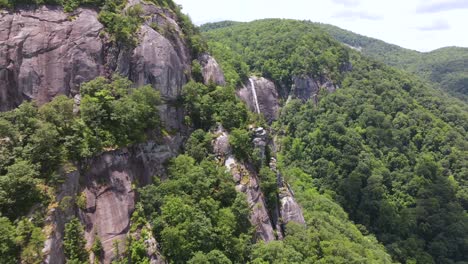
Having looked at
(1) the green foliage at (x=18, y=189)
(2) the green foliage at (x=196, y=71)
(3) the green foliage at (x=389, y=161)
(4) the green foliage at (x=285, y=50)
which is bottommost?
(3) the green foliage at (x=389, y=161)

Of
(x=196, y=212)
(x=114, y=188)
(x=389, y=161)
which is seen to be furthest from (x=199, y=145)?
(x=389, y=161)

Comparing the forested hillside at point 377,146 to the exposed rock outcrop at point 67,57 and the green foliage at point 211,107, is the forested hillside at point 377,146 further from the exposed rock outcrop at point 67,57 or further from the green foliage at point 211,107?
the exposed rock outcrop at point 67,57

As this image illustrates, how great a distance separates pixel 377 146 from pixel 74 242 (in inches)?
3721

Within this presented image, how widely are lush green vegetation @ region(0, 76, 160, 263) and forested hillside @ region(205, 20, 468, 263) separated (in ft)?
177

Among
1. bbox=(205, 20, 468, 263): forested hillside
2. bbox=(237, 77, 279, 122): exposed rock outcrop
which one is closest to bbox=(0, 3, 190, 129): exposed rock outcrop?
bbox=(205, 20, 468, 263): forested hillside

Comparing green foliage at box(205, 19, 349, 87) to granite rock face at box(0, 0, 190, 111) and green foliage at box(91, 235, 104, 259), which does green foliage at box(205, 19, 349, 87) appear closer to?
granite rock face at box(0, 0, 190, 111)

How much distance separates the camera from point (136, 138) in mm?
43844

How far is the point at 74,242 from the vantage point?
3400 cm

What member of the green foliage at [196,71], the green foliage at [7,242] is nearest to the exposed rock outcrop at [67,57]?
the green foliage at [196,71]

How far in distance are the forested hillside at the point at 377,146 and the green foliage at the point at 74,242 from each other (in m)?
61.1

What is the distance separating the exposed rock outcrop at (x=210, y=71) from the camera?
58.7 metres

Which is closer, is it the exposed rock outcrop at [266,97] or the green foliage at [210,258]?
the green foliage at [210,258]

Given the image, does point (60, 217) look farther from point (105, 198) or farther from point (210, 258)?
point (210, 258)

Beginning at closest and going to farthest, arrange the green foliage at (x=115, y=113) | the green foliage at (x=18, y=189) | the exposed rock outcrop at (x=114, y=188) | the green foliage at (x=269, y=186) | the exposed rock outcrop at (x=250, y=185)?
the green foliage at (x=18, y=189), the exposed rock outcrop at (x=114, y=188), the green foliage at (x=115, y=113), the exposed rock outcrop at (x=250, y=185), the green foliage at (x=269, y=186)
